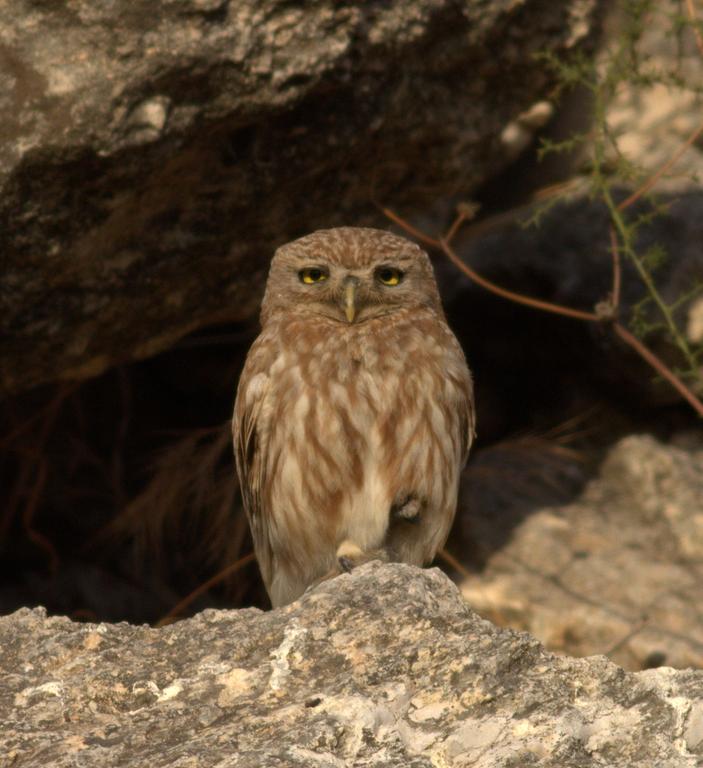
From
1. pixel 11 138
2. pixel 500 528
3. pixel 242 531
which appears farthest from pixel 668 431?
pixel 11 138

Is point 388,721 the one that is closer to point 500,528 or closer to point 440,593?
point 440,593

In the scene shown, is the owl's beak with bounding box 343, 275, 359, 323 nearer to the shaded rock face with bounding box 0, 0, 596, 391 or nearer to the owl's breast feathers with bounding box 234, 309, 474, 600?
the owl's breast feathers with bounding box 234, 309, 474, 600

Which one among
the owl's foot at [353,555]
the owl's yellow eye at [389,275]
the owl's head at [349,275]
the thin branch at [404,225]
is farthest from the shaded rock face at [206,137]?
the owl's foot at [353,555]

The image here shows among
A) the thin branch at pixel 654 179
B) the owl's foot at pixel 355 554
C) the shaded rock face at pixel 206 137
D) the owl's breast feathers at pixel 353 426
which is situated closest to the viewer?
the shaded rock face at pixel 206 137

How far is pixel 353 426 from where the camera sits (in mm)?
4254

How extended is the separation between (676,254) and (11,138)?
289 centimetres

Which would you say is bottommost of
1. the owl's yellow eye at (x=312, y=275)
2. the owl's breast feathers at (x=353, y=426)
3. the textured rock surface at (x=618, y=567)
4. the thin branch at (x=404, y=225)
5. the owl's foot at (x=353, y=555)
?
the textured rock surface at (x=618, y=567)

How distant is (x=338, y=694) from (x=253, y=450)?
7.17 feet

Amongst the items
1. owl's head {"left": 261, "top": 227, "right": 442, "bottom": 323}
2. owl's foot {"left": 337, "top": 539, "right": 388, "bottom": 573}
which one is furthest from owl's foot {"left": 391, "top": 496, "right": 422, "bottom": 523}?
owl's head {"left": 261, "top": 227, "right": 442, "bottom": 323}

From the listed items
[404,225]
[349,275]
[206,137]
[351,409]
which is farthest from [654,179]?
[206,137]

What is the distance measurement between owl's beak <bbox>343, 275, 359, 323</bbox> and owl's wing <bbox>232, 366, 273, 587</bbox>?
340 mm

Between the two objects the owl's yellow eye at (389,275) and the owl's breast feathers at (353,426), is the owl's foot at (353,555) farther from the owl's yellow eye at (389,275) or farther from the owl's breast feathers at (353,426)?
the owl's yellow eye at (389,275)

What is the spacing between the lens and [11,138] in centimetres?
383

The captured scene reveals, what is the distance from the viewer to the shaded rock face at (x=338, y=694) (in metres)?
2.30
